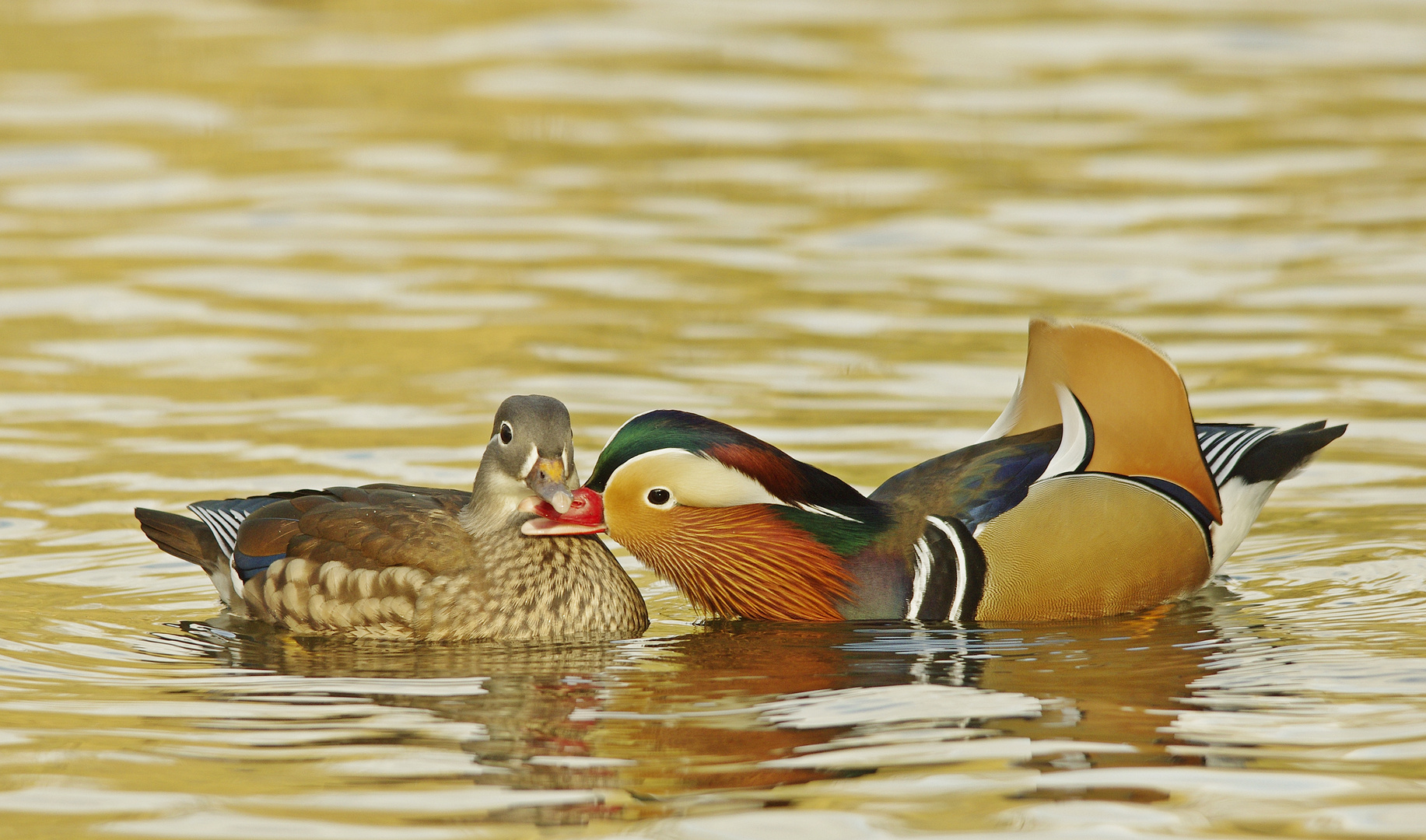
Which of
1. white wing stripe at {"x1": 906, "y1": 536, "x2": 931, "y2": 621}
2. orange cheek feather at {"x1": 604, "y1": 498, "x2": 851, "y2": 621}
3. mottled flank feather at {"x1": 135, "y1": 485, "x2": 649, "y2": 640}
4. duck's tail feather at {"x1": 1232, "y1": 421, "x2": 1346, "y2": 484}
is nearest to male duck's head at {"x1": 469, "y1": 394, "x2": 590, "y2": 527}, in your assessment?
mottled flank feather at {"x1": 135, "y1": 485, "x2": 649, "y2": 640}

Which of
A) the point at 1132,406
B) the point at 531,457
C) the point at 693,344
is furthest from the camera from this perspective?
the point at 693,344

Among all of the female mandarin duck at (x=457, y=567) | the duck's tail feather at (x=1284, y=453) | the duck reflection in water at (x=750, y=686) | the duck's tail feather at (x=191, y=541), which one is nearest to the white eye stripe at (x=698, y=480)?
the female mandarin duck at (x=457, y=567)

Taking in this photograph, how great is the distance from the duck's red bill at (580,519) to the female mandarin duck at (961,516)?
34 millimetres

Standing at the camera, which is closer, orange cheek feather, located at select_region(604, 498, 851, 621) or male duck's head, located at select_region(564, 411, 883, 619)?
male duck's head, located at select_region(564, 411, 883, 619)

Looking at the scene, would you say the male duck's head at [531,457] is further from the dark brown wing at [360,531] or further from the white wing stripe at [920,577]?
the white wing stripe at [920,577]

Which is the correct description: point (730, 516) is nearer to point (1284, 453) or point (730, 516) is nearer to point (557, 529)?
point (557, 529)

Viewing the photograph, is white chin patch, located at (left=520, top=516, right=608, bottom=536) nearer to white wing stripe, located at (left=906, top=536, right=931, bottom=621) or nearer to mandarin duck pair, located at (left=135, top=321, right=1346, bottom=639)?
mandarin duck pair, located at (left=135, top=321, right=1346, bottom=639)

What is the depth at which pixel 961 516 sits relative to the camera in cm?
695

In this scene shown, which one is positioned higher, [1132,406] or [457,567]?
[1132,406]

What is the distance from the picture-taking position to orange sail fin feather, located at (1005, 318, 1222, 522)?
702cm

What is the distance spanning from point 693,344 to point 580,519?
4204mm

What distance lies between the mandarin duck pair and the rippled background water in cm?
17

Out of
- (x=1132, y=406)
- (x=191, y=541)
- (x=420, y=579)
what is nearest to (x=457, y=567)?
(x=420, y=579)

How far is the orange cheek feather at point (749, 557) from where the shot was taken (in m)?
6.91
